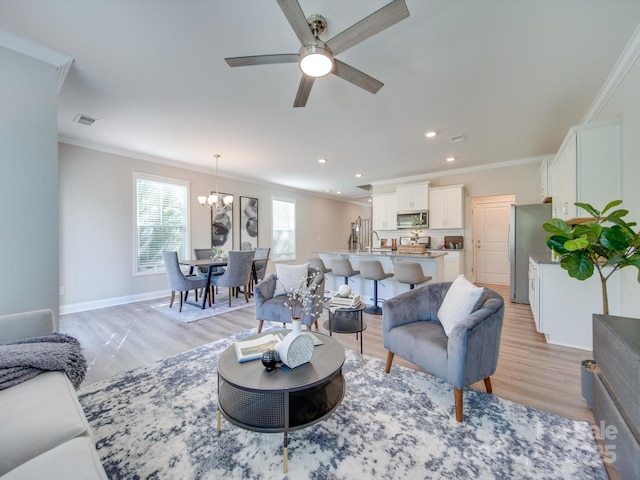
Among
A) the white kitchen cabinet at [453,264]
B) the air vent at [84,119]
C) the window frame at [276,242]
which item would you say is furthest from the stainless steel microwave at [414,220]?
the air vent at [84,119]

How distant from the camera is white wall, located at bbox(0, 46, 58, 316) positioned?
6.57 feet

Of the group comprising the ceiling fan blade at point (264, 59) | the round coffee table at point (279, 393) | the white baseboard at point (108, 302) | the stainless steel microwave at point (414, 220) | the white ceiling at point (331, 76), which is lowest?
the white baseboard at point (108, 302)

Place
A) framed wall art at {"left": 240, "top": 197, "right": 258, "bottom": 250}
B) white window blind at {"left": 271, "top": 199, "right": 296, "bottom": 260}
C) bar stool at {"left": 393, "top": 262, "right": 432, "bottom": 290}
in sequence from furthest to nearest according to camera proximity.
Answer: white window blind at {"left": 271, "top": 199, "right": 296, "bottom": 260}
framed wall art at {"left": 240, "top": 197, "right": 258, "bottom": 250}
bar stool at {"left": 393, "top": 262, "right": 432, "bottom": 290}

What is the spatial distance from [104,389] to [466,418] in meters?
2.68

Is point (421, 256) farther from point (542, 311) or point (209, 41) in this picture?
point (209, 41)

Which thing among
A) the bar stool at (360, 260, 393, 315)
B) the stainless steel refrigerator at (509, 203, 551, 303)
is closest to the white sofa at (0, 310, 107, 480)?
the bar stool at (360, 260, 393, 315)

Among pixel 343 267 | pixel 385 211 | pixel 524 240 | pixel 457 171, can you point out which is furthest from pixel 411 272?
pixel 457 171

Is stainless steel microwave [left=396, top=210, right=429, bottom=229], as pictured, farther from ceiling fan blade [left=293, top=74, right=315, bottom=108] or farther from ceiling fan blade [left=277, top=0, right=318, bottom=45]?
ceiling fan blade [left=277, top=0, right=318, bottom=45]

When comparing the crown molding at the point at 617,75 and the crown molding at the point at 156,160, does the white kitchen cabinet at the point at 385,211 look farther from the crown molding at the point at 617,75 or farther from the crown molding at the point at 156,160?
the crown molding at the point at 617,75

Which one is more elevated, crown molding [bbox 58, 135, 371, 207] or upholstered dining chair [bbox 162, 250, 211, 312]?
crown molding [bbox 58, 135, 371, 207]

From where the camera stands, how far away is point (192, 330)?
3354 mm

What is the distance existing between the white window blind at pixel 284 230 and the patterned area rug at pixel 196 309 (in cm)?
274

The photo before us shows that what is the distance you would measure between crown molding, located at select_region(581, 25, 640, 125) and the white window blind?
6329 mm

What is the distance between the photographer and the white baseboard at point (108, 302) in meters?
4.10
